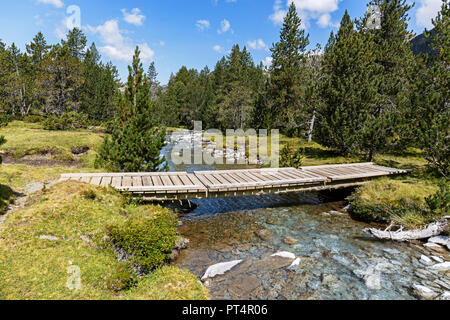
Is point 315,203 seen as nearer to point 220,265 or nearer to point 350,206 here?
point 350,206

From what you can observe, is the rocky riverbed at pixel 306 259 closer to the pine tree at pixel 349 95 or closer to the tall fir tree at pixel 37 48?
the pine tree at pixel 349 95

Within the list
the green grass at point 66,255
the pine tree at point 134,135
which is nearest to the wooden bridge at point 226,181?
the pine tree at point 134,135

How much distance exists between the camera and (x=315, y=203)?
15453 millimetres

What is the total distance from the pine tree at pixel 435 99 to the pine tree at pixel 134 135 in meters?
15.0

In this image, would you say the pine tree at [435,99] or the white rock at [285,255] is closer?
the white rock at [285,255]

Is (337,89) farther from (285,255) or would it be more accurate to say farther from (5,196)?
(5,196)

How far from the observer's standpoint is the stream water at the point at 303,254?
24.0 ft

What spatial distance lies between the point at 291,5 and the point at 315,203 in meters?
32.6

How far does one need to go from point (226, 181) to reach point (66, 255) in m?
7.75

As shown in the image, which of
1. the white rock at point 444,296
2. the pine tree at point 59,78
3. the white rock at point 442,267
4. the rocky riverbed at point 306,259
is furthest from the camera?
the pine tree at point 59,78

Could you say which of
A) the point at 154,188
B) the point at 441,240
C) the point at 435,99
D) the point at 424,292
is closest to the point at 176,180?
the point at 154,188

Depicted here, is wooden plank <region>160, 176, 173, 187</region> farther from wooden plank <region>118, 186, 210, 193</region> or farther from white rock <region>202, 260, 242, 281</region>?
white rock <region>202, 260, 242, 281</region>

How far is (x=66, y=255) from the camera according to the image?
6.46 meters
